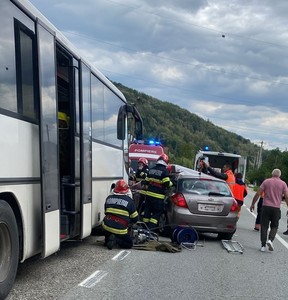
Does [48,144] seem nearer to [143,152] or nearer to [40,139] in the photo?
[40,139]

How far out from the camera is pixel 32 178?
5.71 meters

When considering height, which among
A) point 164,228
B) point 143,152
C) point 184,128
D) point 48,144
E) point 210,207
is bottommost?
point 164,228

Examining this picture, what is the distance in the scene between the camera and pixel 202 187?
11633 millimetres

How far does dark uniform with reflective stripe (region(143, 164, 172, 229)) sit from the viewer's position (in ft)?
37.1

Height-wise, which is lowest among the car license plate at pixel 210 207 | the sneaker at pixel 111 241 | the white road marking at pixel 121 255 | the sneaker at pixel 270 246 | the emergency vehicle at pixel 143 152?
the sneaker at pixel 270 246

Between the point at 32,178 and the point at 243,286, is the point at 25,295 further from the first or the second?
the point at 243,286

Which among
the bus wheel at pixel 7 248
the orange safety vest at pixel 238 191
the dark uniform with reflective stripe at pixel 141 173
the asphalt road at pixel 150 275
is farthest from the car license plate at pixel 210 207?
the bus wheel at pixel 7 248

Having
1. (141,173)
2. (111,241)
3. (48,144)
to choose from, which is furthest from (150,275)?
(141,173)

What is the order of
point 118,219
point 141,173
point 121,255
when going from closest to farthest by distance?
point 121,255 → point 118,219 → point 141,173

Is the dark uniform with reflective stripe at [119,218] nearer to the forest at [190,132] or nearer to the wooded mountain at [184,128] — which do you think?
the forest at [190,132]

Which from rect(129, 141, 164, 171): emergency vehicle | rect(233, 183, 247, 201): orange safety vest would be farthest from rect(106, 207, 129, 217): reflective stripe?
rect(129, 141, 164, 171): emergency vehicle

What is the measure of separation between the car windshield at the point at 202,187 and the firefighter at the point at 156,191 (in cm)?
43

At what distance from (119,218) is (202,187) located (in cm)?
308

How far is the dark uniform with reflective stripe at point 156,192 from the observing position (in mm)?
11312
